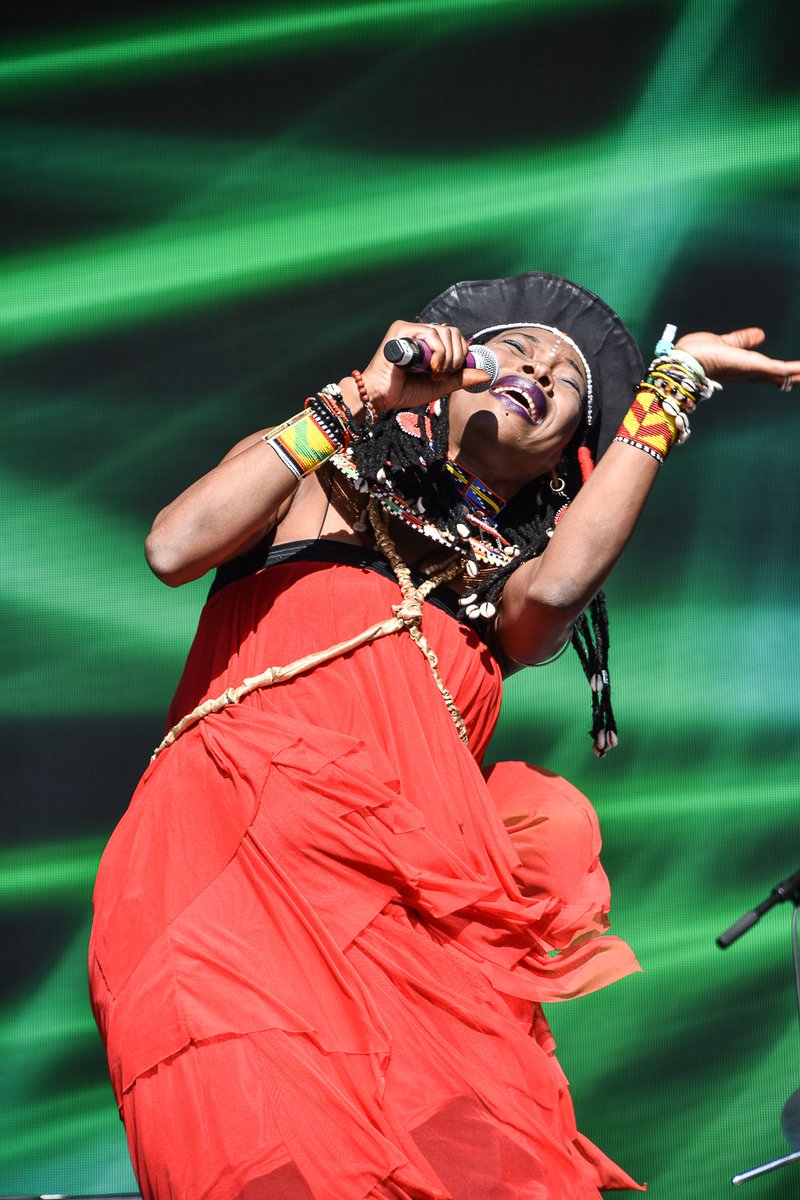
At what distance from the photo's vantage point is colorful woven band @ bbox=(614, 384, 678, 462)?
76.7 inches

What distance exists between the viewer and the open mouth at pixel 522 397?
2.19 m

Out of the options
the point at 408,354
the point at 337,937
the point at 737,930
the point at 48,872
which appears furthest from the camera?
the point at 48,872

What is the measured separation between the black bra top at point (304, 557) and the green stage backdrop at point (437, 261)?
4.32 ft

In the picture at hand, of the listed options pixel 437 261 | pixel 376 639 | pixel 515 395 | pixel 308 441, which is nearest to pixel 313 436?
pixel 308 441

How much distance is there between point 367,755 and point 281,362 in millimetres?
1732

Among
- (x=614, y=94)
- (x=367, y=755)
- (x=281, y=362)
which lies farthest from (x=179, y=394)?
(x=367, y=755)

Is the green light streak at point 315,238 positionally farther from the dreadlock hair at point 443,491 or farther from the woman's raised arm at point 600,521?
the woman's raised arm at point 600,521

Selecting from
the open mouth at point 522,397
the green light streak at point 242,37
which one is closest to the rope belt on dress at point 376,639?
the open mouth at point 522,397

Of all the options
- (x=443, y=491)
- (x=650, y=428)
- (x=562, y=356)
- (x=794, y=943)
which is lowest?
(x=794, y=943)

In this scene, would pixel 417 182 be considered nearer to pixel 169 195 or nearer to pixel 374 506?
pixel 169 195

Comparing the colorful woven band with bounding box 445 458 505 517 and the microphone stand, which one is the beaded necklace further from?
the microphone stand

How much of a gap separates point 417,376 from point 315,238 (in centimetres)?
161

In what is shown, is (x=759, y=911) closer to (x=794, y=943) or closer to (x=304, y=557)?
(x=794, y=943)

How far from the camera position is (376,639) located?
201 centimetres
